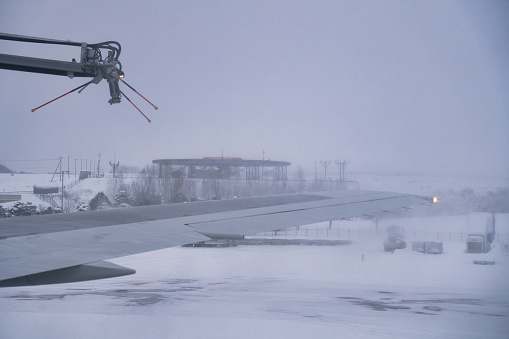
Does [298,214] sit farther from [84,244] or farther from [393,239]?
[393,239]

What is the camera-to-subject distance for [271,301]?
11.1m

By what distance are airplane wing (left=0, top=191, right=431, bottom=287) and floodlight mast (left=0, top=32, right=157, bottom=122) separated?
234 cm

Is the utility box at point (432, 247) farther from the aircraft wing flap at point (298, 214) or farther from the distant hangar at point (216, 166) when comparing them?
the aircraft wing flap at point (298, 214)

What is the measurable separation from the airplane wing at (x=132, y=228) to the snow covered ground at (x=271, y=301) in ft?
8.33

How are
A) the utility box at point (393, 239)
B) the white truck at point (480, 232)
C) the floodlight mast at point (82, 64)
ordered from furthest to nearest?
the white truck at point (480, 232)
the utility box at point (393, 239)
the floodlight mast at point (82, 64)

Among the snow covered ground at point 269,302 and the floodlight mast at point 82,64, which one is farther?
the snow covered ground at point 269,302

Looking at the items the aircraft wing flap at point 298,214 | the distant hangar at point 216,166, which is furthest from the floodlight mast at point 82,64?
the distant hangar at point 216,166

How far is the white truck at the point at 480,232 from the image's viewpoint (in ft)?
79.8

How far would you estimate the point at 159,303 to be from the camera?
10.6 metres

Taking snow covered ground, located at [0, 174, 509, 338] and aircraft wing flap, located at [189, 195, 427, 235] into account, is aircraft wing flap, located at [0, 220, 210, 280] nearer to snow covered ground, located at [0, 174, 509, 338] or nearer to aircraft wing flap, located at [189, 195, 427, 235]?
aircraft wing flap, located at [189, 195, 427, 235]

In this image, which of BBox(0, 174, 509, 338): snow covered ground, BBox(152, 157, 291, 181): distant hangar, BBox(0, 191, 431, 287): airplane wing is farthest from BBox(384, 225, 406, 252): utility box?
BBox(0, 191, 431, 287): airplane wing

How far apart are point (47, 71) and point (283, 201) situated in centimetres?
518

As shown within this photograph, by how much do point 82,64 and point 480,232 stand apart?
24438 millimetres

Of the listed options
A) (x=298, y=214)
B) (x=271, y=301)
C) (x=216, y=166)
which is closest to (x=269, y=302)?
(x=271, y=301)
